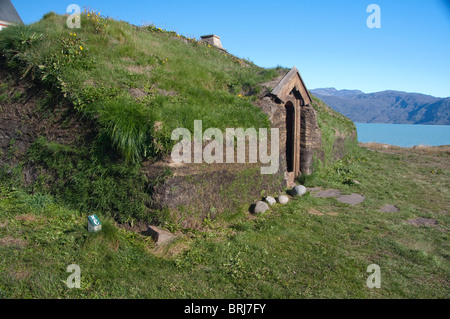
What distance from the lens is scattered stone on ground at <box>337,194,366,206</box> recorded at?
9.00 meters

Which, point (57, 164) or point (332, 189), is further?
point (332, 189)

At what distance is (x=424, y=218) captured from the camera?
777cm

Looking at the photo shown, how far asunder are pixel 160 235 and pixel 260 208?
2.90 metres

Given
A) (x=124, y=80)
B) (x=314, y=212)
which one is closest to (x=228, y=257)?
(x=314, y=212)

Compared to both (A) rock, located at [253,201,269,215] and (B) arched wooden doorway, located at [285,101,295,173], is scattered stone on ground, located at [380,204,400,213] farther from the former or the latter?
(A) rock, located at [253,201,269,215]

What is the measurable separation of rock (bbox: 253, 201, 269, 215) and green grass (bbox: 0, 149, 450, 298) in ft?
0.51

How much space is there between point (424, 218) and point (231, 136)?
5.39 meters

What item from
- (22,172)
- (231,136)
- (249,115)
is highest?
(249,115)

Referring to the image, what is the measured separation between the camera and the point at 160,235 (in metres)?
5.46

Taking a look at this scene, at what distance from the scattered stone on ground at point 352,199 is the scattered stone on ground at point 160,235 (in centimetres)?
568

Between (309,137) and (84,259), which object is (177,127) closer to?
(84,259)

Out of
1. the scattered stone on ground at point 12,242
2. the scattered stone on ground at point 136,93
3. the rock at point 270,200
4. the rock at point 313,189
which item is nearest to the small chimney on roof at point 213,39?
the rock at point 313,189

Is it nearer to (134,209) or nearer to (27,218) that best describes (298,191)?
(134,209)
